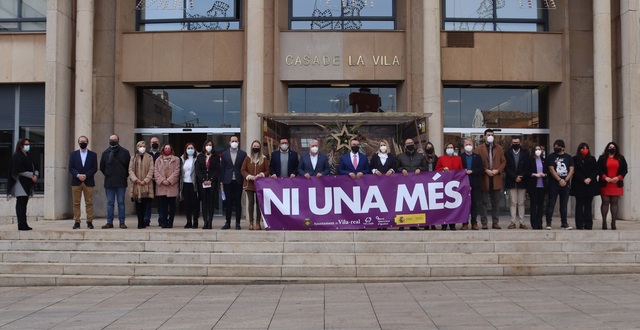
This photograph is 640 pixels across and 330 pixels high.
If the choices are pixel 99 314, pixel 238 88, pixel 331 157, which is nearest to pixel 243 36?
pixel 238 88

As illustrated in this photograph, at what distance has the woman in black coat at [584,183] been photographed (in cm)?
1214

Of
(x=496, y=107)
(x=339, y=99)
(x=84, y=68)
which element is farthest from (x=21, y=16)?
(x=496, y=107)

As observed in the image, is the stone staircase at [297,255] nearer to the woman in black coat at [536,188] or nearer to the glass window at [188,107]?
the woman in black coat at [536,188]

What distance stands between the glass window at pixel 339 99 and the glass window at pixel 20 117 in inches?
326

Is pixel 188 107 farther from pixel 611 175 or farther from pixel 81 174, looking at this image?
pixel 611 175

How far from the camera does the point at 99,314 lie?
24.5 ft

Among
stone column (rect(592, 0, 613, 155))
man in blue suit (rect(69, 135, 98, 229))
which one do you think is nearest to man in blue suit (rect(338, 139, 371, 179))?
man in blue suit (rect(69, 135, 98, 229))

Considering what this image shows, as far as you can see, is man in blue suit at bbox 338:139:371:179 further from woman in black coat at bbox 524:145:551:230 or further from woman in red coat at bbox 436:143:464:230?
woman in black coat at bbox 524:145:551:230

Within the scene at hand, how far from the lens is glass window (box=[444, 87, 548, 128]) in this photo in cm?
1827

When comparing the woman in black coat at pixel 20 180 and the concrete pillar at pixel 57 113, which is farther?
the concrete pillar at pixel 57 113

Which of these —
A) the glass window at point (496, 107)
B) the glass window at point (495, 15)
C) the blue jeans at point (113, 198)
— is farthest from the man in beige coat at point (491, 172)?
the blue jeans at point (113, 198)

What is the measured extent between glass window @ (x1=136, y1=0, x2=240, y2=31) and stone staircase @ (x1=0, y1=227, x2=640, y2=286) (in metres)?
9.05

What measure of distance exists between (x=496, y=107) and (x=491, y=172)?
6.90m

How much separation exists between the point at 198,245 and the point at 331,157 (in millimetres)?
6431
